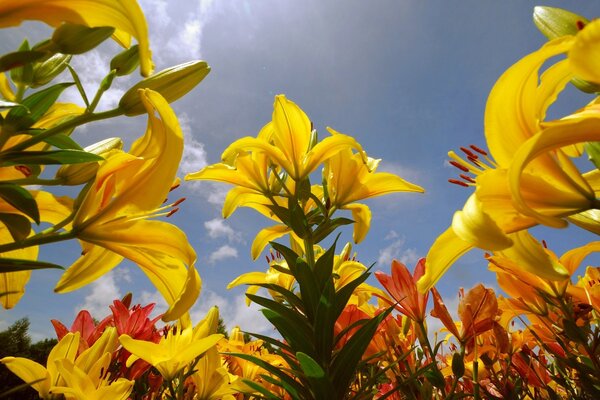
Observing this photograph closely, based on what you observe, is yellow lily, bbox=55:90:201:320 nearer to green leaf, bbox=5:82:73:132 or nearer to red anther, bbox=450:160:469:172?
green leaf, bbox=5:82:73:132

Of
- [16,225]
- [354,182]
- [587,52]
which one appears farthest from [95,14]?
[354,182]

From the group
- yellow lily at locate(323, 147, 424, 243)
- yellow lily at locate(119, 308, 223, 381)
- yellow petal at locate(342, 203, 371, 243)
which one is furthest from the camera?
yellow petal at locate(342, 203, 371, 243)

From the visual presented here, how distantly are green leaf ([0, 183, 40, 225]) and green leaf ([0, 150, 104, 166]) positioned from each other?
1.2 inches

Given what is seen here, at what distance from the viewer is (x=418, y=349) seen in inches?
54.6

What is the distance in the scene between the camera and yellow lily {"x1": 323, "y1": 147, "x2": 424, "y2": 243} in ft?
4.14

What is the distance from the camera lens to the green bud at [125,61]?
61cm

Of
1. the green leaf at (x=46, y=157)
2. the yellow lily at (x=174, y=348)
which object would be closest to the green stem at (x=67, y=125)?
the green leaf at (x=46, y=157)

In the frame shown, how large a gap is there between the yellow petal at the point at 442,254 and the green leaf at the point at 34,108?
595mm

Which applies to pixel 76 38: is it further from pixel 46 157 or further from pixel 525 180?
pixel 525 180

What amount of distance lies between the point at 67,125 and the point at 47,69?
0.63ft

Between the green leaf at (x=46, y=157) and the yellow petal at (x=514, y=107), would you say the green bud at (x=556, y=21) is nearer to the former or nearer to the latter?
the yellow petal at (x=514, y=107)

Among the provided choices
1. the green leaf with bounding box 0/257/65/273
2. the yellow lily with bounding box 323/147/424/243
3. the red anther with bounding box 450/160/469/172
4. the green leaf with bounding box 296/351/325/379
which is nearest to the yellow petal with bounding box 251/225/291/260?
the yellow lily with bounding box 323/147/424/243

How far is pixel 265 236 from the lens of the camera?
1.41m

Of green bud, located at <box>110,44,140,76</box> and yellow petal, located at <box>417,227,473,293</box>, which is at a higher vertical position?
green bud, located at <box>110,44,140,76</box>
